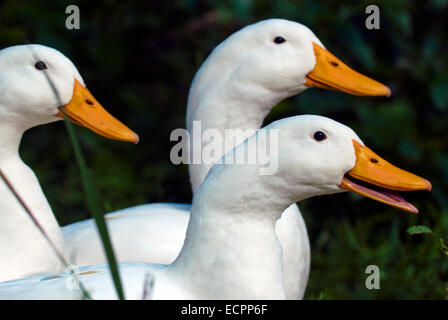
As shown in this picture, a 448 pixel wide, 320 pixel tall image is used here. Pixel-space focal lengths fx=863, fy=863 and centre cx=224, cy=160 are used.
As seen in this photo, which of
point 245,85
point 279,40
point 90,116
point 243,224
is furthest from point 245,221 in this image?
point 279,40

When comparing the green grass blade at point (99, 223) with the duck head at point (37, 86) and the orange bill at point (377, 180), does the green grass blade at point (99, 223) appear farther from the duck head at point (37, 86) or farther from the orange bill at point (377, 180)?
the duck head at point (37, 86)

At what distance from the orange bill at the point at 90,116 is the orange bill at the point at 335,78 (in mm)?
766

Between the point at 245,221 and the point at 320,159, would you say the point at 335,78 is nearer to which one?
the point at 320,159

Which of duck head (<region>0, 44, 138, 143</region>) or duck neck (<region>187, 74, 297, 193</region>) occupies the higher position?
duck head (<region>0, 44, 138, 143</region>)

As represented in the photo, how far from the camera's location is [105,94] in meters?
5.43

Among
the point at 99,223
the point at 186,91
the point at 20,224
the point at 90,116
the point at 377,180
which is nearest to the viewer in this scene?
the point at 99,223

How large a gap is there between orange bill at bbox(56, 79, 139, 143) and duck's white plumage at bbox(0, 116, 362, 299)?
740 millimetres

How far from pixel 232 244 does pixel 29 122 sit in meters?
1.07

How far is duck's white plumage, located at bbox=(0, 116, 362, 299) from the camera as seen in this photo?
2344mm

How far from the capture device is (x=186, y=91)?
5402 mm

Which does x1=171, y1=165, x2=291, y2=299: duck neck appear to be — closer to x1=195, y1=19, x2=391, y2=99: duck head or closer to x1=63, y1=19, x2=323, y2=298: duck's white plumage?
x1=63, y1=19, x2=323, y2=298: duck's white plumage

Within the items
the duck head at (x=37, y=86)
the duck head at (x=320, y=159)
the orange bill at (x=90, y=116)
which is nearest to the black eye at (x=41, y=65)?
the duck head at (x=37, y=86)

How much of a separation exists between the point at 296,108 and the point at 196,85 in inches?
69.1

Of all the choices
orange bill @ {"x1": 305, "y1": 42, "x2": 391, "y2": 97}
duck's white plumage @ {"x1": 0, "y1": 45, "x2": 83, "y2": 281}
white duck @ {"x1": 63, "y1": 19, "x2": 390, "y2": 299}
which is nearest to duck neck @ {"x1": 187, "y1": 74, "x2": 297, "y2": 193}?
white duck @ {"x1": 63, "y1": 19, "x2": 390, "y2": 299}
